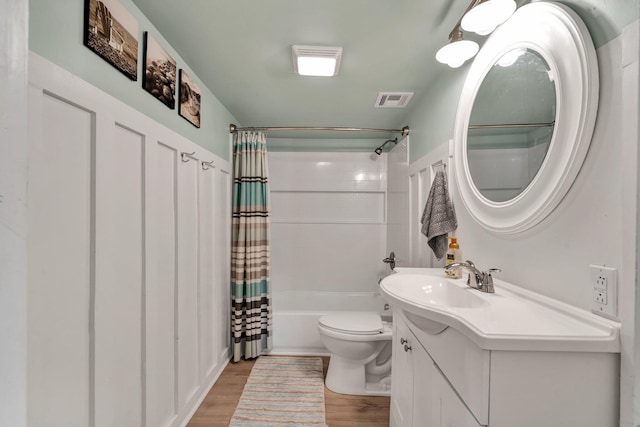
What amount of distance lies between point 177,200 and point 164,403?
43.1 inches

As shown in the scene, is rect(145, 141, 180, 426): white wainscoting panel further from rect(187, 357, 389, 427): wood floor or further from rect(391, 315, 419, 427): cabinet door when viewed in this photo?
rect(391, 315, 419, 427): cabinet door

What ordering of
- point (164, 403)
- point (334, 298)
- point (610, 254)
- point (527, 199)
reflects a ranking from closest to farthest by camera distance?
1. point (610, 254)
2. point (527, 199)
3. point (164, 403)
4. point (334, 298)

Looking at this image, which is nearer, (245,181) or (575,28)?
(575,28)

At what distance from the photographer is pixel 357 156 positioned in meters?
2.96

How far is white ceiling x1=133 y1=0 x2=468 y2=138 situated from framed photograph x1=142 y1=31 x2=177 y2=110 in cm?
11

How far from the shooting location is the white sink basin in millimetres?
1112

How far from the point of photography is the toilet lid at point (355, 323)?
192 cm

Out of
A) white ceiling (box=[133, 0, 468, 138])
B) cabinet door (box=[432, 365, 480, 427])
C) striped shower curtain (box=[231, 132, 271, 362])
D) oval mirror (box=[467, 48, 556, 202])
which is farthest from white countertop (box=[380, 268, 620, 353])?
striped shower curtain (box=[231, 132, 271, 362])

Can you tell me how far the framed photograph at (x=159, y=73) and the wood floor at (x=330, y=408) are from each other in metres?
1.91

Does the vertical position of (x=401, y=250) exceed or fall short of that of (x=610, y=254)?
it falls short

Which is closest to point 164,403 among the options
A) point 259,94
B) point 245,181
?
point 245,181

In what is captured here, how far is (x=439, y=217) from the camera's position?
4.91 feet

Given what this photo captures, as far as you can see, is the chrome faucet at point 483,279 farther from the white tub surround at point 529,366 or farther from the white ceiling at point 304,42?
the white ceiling at point 304,42

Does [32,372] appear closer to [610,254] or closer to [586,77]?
[610,254]
